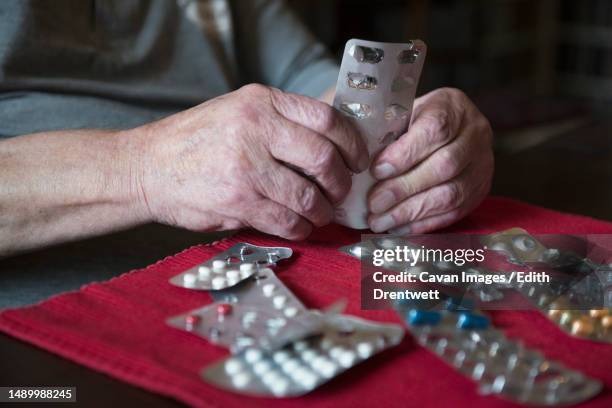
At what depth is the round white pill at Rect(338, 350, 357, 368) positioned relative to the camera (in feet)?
1.57

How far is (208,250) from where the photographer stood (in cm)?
69

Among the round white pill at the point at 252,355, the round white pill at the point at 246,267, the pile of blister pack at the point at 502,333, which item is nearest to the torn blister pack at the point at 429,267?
the pile of blister pack at the point at 502,333

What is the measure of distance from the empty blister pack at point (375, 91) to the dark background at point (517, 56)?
16.8 inches

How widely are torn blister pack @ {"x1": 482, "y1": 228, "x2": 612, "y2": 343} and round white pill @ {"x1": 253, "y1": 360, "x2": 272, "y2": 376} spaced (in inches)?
9.5

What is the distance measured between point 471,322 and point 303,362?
0.14 m

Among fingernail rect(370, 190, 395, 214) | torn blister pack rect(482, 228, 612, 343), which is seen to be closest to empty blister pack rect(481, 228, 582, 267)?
torn blister pack rect(482, 228, 612, 343)

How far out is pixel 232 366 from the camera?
18.7 inches

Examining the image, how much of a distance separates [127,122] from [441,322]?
1.82ft

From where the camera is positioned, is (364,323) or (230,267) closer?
(364,323)

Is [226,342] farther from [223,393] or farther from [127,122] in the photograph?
[127,122]

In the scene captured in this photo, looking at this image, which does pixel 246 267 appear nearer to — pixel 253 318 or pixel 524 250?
pixel 253 318

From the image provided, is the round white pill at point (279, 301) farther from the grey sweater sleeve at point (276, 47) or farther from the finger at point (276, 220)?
the grey sweater sleeve at point (276, 47)

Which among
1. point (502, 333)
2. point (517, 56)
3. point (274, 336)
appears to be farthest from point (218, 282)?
point (517, 56)

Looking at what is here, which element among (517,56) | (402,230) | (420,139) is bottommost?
(517,56)
